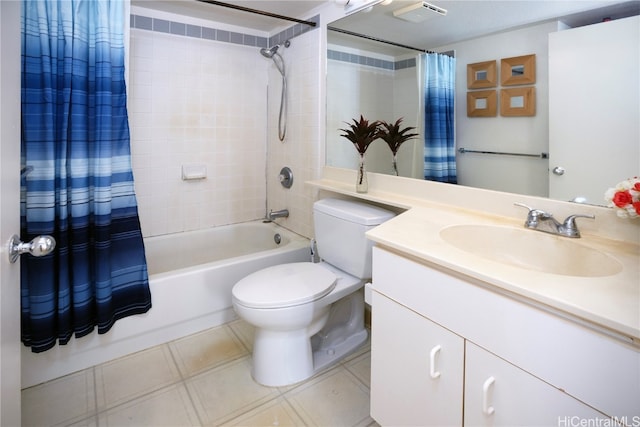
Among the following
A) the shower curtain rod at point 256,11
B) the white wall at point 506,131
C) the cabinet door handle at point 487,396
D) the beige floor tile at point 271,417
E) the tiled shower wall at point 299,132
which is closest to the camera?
the cabinet door handle at point 487,396

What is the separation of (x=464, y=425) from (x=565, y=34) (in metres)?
1.31

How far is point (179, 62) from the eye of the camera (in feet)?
8.16

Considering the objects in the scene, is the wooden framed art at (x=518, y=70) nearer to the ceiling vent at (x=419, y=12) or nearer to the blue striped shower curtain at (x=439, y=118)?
the blue striped shower curtain at (x=439, y=118)

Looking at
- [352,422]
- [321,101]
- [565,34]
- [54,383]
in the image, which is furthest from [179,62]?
[352,422]

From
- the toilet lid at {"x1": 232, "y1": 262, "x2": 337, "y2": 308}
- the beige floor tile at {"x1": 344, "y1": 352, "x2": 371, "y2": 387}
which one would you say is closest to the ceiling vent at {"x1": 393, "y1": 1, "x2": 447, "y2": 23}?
the toilet lid at {"x1": 232, "y1": 262, "x2": 337, "y2": 308}

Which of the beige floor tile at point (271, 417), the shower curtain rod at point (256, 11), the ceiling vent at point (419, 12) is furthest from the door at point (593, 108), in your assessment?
the shower curtain rod at point (256, 11)

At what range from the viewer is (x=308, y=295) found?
161 cm

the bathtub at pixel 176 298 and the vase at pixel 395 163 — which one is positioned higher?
the vase at pixel 395 163

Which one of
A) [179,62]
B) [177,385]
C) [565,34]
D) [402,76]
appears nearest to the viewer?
[565,34]

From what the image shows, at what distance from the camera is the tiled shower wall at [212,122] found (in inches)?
94.3

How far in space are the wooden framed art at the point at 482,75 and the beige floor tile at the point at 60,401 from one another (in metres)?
2.13

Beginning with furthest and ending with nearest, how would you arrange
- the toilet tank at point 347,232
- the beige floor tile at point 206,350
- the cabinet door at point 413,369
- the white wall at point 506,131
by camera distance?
the beige floor tile at point 206,350 → the toilet tank at point 347,232 → the white wall at point 506,131 → the cabinet door at point 413,369

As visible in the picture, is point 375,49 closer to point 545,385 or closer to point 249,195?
point 249,195

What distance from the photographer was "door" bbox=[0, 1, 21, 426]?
78 cm
